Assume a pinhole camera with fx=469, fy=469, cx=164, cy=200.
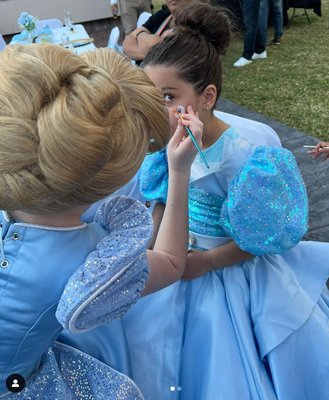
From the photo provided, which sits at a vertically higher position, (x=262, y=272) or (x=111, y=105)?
(x=111, y=105)

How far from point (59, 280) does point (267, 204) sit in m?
0.51

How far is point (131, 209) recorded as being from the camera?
82 cm

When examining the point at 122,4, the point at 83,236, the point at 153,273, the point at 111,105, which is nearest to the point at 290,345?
the point at 153,273

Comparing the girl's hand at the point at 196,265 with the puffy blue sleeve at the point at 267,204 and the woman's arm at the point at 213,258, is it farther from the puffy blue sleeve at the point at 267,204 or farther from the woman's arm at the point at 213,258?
the puffy blue sleeve at the point at 267,204

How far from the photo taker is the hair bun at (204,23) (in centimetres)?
123

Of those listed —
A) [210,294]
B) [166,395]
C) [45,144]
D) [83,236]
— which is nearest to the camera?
[45,144]

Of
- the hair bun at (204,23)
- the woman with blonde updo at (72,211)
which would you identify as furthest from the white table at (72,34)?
the woman with blonde updo at (72,211)

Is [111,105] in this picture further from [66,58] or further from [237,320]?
[237,320]

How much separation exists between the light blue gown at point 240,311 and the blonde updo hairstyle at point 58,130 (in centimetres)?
46

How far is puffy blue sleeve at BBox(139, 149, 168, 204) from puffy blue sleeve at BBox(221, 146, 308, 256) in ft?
0.80

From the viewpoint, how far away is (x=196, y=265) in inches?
45.4

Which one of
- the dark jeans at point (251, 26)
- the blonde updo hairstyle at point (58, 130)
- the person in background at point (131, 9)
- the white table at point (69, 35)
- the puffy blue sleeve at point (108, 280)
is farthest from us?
the person in background at point (131, 9)

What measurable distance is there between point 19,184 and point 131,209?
269 millimetres

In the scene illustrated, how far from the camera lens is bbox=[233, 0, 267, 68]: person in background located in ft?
15.5
